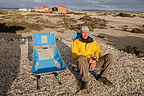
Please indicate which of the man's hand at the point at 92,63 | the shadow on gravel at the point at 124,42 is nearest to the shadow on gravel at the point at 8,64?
the man's hand at the point at 92,63

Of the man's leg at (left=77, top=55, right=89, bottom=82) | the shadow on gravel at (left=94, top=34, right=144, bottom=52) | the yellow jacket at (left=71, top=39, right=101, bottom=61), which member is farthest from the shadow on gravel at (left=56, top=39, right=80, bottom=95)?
the shadow on gravel at (left=94, top=34, right=144, bottom=52)

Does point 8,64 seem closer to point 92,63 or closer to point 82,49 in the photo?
point 82,49

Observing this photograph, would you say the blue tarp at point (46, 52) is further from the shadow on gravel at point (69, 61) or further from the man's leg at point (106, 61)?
the man's leg at point (106, 61)

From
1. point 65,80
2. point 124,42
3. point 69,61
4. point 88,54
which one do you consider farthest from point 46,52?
point 124,42

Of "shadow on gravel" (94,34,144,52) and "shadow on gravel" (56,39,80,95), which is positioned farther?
"shadow on gravel" (94,34,144,52)

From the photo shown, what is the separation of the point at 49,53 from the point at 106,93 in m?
2.62

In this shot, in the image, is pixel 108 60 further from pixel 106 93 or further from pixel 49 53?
pixel 49 53

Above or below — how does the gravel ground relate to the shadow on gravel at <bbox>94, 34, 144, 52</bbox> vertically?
below

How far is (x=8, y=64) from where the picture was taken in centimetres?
509

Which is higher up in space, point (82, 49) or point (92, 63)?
point (82, 49)

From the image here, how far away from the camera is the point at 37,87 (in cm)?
359

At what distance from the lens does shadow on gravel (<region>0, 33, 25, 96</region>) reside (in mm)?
3791

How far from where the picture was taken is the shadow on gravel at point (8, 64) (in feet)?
12.4

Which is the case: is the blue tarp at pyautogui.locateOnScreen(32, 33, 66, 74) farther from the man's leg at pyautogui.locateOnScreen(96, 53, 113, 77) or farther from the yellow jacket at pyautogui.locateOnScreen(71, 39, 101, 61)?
the man's leg at pyautogui.locateOnScreen(96, 53, 113, 77)
